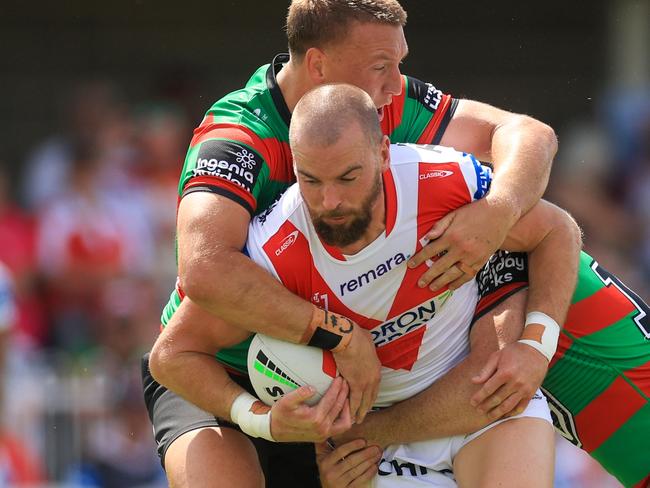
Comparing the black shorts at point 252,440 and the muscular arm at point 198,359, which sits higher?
the muscular arm at point 198,359

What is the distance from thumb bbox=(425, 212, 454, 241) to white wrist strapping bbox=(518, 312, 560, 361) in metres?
0.49

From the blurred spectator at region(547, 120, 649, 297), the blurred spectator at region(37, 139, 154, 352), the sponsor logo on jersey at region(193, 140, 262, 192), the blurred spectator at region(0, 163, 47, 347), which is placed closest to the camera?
the sponsor logo on jersey at region(193, 140, 262, 192)

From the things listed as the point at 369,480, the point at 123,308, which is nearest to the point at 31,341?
Answer: the point at 123,308

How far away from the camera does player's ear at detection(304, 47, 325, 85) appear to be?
5.02 m

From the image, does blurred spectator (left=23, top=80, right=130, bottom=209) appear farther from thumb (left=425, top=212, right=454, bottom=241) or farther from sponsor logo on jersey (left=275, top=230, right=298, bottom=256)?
thumb (left=425, top=212, right=454, bottom=241)

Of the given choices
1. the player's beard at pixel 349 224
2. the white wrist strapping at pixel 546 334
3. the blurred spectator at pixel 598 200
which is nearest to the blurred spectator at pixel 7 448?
the player's beard at pixel 349 224

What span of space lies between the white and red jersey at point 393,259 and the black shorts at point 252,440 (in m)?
A: 0.61

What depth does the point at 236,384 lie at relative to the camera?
4.73 m

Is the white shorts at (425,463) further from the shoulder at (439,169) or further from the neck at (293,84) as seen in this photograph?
the neck at (293,84)

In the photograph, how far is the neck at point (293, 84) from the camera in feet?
16.6

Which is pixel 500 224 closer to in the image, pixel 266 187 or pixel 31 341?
pixel 266 187

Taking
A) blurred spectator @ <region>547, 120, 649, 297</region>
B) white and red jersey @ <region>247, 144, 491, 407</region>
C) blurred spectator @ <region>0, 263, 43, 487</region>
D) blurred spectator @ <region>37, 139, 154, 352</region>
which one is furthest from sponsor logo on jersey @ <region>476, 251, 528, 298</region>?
blurred spectator @ <region>547, 120, 649, 297</region>

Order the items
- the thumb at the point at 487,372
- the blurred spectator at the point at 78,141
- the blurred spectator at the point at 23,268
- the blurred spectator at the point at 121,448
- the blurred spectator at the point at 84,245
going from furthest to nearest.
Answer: the blurred spectator at the point at 78,141 → the blurred spectator at the point at 84,245 → the blurred spectator at the point at 23,268 → the blurred spectator at the point at 121,448 → the thumb at the point at 487,372

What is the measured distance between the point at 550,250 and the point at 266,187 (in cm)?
110
